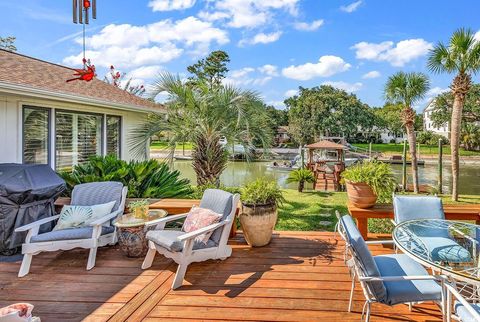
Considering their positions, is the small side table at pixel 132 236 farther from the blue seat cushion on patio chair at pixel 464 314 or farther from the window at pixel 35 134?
the blue seat cushion on patio chair at pixel 464 314

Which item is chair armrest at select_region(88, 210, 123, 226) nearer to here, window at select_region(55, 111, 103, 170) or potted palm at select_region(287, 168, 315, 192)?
window at select_region(55, 111, 103, 170)

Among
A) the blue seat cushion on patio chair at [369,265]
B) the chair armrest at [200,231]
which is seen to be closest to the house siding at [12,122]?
the chair armrest at [200,231]

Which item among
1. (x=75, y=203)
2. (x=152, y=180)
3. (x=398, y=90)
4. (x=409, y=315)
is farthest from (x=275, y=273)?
(x=398, y=90)

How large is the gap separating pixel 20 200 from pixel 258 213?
125 inches

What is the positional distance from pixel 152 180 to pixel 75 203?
5.98ft

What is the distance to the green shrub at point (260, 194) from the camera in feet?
14.5

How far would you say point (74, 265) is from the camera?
387cm

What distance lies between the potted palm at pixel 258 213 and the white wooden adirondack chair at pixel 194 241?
45 centimetres

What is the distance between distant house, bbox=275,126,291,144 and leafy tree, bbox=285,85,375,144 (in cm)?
282

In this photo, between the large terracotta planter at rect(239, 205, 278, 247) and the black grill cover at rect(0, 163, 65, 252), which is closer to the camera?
the black grill cover at rect(0, 163, 65, 252)

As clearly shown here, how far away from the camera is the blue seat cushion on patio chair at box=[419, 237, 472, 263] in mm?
2961

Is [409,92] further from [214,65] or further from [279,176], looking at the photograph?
[214,65]

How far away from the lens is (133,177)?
5867 mm

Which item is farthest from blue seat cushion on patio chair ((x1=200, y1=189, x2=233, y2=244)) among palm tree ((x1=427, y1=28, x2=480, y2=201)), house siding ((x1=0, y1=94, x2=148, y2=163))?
palm tree ((x1=427, y1=28, x2=480, y2=201))
